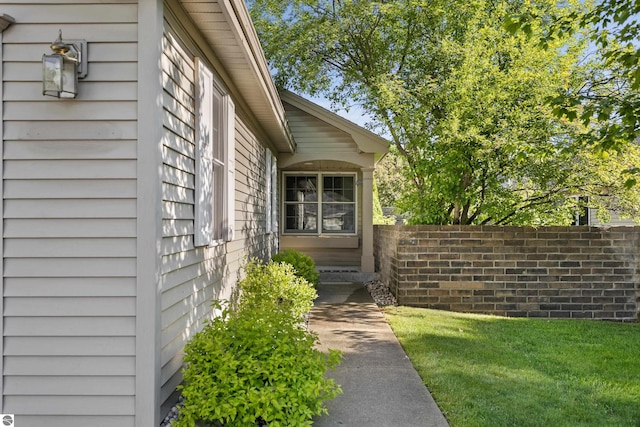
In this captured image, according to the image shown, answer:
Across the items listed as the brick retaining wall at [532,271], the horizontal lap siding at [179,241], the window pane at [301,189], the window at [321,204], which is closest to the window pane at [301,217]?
the window at [321,204]

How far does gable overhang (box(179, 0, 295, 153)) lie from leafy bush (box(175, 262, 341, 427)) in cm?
224

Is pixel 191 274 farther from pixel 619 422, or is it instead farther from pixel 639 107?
pixel 639 107

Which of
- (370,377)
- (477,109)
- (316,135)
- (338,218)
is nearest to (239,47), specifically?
(370,377)

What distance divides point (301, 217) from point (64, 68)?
339 inches

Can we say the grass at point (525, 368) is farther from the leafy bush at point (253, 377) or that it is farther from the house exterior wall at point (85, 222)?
the house exterior wall at point (85, 222)

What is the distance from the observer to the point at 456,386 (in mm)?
3887

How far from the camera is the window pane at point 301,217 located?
1120 cm

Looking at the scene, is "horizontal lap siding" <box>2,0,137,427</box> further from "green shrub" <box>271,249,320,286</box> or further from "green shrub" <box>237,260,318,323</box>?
"green shrub" <box>271,249,320,286</box>

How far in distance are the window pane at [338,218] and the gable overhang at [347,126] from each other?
191cm

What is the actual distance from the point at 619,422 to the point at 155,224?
342 centimetres

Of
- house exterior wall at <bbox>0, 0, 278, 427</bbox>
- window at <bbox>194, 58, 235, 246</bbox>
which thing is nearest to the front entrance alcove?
window at <bbox>194, 58, 235, 246</bbox>

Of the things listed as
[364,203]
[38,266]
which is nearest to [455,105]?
[364,203]

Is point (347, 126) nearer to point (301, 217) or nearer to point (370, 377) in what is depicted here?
point (301, 217)

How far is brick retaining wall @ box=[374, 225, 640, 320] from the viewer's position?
289 inches
